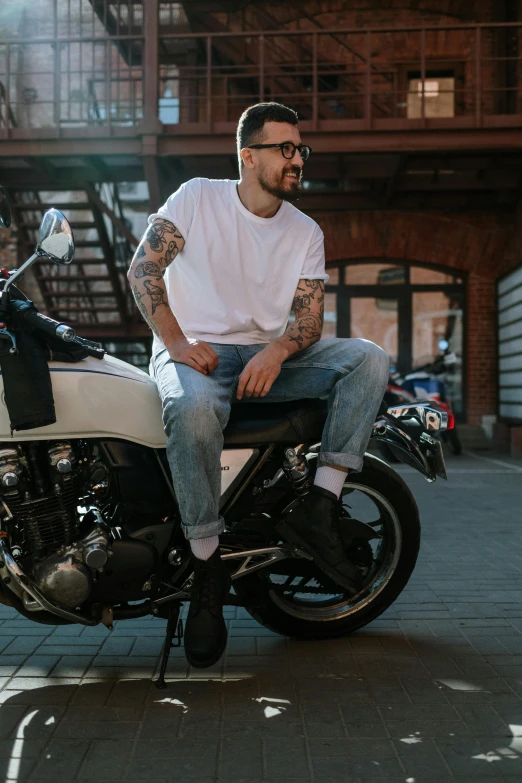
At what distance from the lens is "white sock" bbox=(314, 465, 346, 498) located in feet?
10.4

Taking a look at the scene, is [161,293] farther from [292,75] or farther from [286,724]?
[292,75]

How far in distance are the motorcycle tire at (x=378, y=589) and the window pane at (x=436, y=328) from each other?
11302mm

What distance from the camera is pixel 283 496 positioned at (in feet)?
10.8

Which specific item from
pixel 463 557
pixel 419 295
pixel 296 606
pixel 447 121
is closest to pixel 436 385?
pixel 419 295

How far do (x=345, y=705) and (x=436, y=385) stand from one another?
9.89 m

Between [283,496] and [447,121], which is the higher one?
[447,121]

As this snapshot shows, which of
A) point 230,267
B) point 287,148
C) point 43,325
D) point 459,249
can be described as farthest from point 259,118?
point 459,249

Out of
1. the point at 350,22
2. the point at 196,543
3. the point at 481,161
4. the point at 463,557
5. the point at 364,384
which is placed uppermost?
the point at 350,22

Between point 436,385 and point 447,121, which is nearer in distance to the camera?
point 447,121

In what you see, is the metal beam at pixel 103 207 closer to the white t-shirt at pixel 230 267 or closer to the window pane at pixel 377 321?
the window pane at pixel 377 321

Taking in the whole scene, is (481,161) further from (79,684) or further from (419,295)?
(79,684)

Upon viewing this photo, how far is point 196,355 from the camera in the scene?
10.3 ft

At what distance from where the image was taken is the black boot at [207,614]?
2.95 m

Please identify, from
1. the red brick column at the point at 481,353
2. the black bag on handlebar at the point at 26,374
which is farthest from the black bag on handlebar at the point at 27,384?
the red brick column at the point at 481,353
